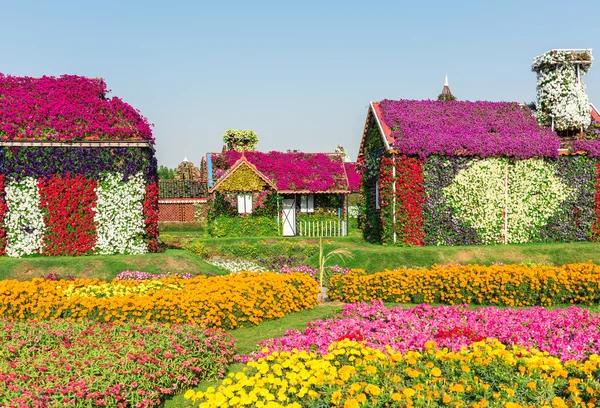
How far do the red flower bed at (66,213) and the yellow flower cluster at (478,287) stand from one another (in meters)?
9.68

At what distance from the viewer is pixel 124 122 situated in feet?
63.2

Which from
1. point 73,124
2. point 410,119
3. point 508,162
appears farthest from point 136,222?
point 508,162

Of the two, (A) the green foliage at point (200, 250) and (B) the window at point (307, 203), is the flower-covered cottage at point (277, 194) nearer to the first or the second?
(B) the window at point (307, 203)

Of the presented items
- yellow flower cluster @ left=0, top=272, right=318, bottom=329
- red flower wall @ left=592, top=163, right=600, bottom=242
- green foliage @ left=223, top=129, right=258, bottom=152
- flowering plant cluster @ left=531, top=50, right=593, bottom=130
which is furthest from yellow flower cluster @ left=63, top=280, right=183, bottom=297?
green foliage @ left=223, top=129, right=258, bottom=152

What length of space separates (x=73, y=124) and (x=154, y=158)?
9.89 feet

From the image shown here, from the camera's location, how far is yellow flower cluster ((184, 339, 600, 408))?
564cm

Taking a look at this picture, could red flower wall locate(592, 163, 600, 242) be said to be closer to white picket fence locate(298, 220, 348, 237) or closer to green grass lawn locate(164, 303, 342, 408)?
white picket fence locate(298, 220, 348, 237)

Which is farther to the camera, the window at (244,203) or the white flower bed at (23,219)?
the window at (244,203)

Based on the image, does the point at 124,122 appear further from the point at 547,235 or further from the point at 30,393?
the point at 547,235

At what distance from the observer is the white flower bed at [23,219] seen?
18141 millimetres

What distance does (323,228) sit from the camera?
101 feet

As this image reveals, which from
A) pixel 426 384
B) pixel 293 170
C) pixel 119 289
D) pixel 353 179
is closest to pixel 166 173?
pixel 353 179

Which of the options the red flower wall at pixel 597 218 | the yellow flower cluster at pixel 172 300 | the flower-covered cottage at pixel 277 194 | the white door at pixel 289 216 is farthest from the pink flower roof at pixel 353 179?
the yellow flower cluster at pixel 172 300

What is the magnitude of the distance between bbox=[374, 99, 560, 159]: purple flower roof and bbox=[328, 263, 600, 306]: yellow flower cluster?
8.63 m
